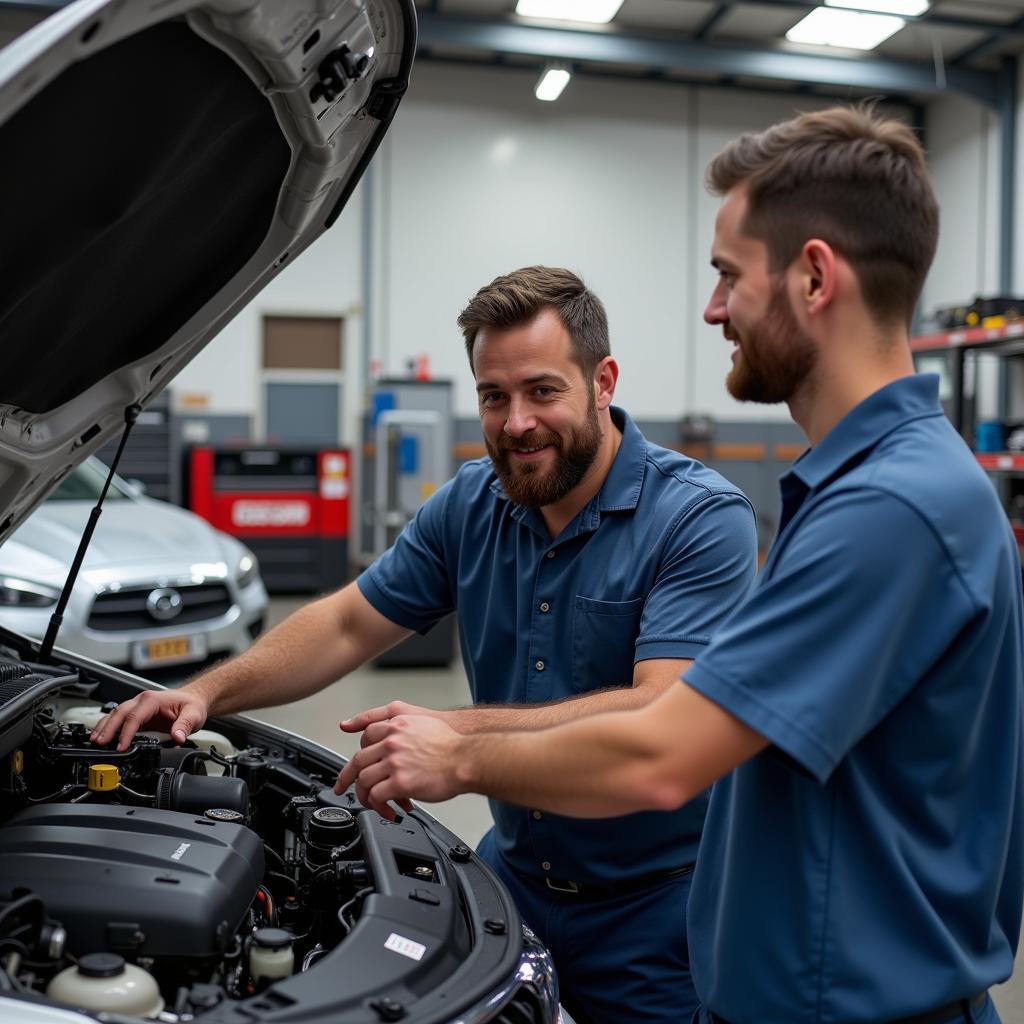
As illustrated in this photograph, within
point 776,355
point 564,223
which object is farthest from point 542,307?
point 564,223

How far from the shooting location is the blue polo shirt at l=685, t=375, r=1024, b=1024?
93 centimetres

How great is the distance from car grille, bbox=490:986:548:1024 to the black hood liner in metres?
1.05

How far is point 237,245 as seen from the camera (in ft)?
5.29

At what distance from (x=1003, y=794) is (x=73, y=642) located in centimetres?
346

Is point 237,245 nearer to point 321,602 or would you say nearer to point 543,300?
point 543,300

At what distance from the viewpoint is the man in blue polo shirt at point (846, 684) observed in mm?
936

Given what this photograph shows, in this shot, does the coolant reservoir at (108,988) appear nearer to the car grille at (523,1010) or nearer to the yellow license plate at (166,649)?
the car grille at (523,1010)

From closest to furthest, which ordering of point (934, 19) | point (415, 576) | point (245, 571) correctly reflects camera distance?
point (415, 576) → point (245, 571) → point (934, 19)

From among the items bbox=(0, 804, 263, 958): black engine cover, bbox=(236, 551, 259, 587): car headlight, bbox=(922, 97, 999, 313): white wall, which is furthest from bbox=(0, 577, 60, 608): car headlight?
bbox=(922, 97, 999, 313): white wall

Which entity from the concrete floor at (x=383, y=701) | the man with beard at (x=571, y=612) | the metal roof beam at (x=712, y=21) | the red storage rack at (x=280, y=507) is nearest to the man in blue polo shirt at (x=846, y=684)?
the man with beard at (x=571, y=612)

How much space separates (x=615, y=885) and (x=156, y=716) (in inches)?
30.4

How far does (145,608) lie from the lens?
3975mm

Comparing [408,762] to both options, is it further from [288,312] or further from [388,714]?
[288,312]

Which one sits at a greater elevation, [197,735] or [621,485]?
[621,485]
